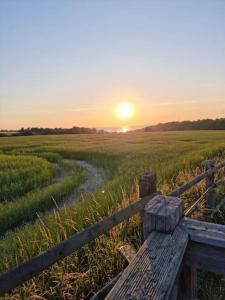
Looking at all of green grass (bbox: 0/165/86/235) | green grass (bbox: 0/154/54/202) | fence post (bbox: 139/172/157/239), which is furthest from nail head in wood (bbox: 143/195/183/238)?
green grass (bbox: 0/154/54/202)

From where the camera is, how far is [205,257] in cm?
235

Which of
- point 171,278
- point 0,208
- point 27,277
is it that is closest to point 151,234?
point 171,278

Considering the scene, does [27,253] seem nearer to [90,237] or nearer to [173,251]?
[90,237]

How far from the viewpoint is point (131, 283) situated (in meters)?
1.76

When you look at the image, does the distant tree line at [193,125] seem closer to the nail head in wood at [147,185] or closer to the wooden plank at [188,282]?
the nail head in wood at [147,185]

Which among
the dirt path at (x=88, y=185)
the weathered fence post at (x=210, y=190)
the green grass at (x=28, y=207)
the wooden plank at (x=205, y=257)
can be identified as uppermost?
the wooden plank at (x=205, y=257)

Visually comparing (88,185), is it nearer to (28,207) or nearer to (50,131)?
(28,207)

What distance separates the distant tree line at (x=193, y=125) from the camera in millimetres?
83481

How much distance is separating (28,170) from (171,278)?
14625mm

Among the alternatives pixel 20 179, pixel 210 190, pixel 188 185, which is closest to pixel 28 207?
pixel 20 179

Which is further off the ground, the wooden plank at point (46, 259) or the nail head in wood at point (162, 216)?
the nail head in wood at point (162, 216)

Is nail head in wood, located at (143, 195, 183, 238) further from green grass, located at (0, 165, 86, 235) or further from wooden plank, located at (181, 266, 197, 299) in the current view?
green grass, located at (0, 165, 86, 235)

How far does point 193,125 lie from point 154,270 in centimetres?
9108

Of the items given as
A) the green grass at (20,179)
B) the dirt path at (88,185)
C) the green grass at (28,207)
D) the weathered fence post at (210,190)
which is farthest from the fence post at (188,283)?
the green grass at (20,179)
